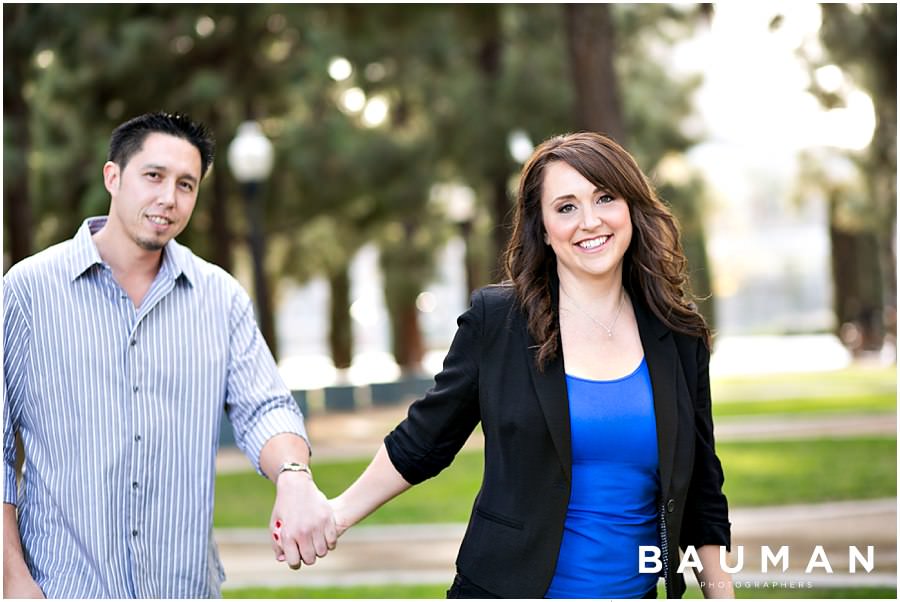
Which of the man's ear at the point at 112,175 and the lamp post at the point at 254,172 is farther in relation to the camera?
the lamp post at the point at 254,172

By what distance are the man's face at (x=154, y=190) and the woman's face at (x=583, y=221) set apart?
45.8 inches

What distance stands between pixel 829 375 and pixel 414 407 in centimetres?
2701

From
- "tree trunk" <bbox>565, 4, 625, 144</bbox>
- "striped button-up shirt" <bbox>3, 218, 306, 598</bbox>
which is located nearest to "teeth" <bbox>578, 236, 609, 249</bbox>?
"striped button-up shirt" <bbox>3, 218, 306, 598</bbox>

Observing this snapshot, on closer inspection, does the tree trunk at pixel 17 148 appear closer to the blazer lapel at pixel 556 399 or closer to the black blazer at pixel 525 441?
the black blazer at pixel 525 441

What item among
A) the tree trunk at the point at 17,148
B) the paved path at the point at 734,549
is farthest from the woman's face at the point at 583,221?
the tree trunk at the point at 17,148

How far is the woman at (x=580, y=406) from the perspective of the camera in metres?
3.24

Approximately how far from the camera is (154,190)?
12.7 feet

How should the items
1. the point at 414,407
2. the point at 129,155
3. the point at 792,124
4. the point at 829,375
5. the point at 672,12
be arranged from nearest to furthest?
1. the point at 414,407
2. the point at 129,155
3. the point at 672,12
4. the point at 829,375
5. the point at 792,124

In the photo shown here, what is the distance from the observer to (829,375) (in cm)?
2908

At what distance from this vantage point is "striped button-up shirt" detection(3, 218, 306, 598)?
12.0 ft

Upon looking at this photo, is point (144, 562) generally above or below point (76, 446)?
below

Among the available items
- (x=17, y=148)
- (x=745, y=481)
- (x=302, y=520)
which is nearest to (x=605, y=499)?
(x=302, y=520)

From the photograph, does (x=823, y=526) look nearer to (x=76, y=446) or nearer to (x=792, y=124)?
(x=76, y=446)

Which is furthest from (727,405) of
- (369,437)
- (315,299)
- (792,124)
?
(315,299)
